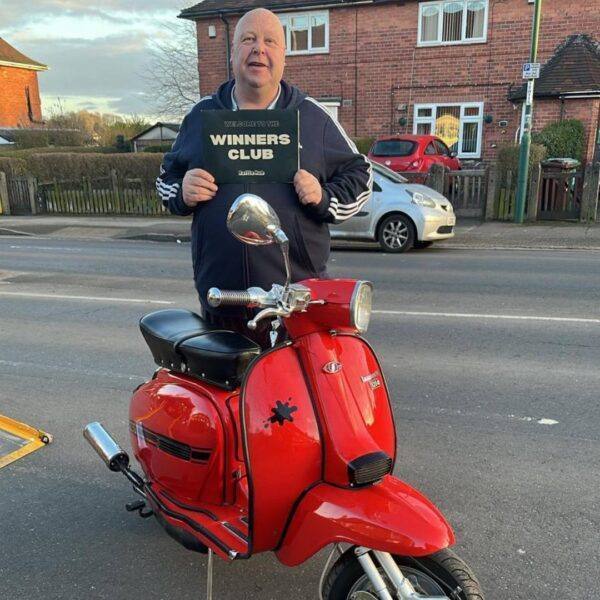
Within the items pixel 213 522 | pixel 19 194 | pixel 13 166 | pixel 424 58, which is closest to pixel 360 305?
pixel 213 522

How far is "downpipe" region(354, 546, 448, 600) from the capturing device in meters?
1.83

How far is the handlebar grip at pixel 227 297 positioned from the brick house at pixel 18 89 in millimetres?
49619

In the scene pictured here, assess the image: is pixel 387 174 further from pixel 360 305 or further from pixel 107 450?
pixel 360 305

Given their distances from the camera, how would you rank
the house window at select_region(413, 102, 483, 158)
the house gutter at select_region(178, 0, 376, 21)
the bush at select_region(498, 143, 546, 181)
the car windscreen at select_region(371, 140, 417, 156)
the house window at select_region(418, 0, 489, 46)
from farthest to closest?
the house gutter at select_region(178, 0, 376, 21) < the house window at select_region(413, 102, 483, 158) < the house window at select_region(418, 0, 489, 46) < the car windscreen at select_region(371, 140, 417, 156) < the bush at select_region(498, 143, 546, 181)

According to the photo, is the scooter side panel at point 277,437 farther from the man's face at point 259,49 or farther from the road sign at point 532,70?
the road sign at point 532,70

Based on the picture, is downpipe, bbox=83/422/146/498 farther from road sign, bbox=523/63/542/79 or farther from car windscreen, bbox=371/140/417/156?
car windscreen, bbox=371/140/417/156

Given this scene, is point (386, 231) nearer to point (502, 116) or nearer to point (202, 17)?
point (502, 116)

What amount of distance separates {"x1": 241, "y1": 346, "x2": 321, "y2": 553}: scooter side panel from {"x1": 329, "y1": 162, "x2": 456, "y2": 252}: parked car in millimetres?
8993

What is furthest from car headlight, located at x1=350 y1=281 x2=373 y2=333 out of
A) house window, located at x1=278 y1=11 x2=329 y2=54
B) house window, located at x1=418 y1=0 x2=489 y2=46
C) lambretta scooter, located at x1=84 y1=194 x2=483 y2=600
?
house window, located at x1=278 y1=11 x2=329 y2=54

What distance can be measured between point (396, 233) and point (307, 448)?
9.22m

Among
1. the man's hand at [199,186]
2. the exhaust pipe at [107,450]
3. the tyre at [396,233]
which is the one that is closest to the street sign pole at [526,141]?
the tyre at [396,233]

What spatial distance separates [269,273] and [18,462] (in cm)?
212

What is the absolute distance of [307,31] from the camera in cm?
2205

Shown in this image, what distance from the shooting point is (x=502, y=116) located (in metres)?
20.2
